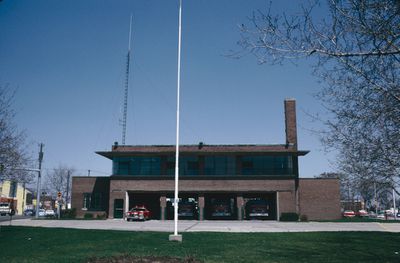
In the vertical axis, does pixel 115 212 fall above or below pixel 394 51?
below

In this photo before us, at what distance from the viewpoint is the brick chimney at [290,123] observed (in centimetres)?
4816

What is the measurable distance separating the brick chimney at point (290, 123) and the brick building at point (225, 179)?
0.78m

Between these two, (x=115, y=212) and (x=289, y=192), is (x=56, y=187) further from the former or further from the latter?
(x=289, y=192)

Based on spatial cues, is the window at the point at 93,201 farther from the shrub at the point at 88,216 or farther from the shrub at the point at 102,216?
the shrub at the point at 102,216

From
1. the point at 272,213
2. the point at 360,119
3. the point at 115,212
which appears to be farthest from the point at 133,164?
the point at 360,119

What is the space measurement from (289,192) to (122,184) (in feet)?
64.4

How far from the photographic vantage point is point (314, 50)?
8156 millimetres

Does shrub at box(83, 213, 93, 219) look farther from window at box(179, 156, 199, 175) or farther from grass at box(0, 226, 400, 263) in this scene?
grass at box(0, 226, 400, 263)

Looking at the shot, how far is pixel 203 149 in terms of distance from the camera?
46.2 meters

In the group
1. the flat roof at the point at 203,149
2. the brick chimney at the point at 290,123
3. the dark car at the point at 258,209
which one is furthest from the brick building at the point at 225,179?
the brick chimney at the point at 290,123

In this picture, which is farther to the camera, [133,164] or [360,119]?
[133,164]

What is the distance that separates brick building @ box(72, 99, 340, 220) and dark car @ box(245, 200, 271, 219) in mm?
116

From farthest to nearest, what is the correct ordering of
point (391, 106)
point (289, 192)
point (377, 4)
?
1. point (289, 192)
2. point (391, 106)
3. point (377, 4)

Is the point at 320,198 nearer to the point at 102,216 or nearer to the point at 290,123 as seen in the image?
the point at 290,123
